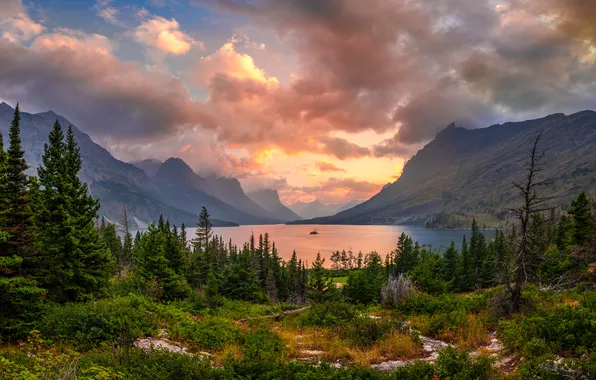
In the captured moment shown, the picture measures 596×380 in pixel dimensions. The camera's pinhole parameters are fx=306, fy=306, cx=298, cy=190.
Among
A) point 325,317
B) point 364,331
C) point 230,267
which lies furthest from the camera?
point 230,267

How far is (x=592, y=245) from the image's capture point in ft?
69.7

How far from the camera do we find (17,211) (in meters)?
14.4

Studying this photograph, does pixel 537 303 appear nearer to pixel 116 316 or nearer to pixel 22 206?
pixel 116 316

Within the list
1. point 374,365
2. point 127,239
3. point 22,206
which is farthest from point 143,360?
point 127,239

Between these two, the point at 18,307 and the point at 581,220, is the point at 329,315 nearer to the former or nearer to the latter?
the point at 18,307

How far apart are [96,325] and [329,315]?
35.1 ft

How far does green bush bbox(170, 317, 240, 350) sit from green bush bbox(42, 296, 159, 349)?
1127 millimetres

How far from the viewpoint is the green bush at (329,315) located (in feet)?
52.7

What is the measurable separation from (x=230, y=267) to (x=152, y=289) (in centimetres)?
1107

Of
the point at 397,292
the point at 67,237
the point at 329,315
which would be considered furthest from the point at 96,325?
the point at 397,292

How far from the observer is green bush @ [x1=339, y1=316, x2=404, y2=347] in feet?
41.0

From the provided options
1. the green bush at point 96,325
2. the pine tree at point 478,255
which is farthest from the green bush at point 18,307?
the pine tree at point 478,255

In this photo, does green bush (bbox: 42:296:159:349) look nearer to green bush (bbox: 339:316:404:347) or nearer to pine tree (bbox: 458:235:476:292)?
green bush (bbox: 339:316:404:347)

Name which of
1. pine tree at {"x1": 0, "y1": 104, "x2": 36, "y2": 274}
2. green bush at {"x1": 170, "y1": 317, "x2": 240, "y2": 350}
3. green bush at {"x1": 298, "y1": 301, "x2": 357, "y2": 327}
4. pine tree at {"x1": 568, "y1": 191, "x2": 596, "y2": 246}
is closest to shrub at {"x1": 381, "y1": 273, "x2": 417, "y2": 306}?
green bush at {"x1": 298, "y1": 301, "x2": 357, "y2": 327}
